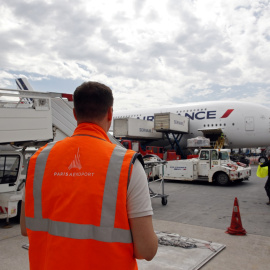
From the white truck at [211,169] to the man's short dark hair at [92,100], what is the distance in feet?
41.4

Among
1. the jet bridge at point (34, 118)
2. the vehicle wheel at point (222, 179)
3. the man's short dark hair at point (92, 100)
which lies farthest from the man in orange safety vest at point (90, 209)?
the vehicle wheel at point (222, 179)

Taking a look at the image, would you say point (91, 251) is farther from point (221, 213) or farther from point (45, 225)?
point (221, 213)

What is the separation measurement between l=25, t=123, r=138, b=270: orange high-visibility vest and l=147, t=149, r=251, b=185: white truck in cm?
1273

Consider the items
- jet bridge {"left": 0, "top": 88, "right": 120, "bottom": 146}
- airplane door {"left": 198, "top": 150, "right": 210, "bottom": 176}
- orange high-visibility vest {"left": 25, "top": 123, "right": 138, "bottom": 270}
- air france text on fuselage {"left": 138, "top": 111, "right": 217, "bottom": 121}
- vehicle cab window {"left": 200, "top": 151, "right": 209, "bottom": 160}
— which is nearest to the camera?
orange high-visibility vest {"left": 25, "top": 123, "right": 138, "bottom": 270}

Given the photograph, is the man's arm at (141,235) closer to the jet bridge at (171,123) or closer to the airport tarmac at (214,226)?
the airport tarmac at (214,226)

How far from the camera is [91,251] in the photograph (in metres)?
1.45

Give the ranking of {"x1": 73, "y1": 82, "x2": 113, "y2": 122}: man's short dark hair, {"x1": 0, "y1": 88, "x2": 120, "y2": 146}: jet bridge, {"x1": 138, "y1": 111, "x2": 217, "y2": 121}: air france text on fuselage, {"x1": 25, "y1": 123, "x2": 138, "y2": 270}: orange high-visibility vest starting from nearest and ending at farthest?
{"x1": 25, "y1": 123, "x2": 138, "y2": 270}: orange high-visibility vest → {"x1": 73, "y1": 82, "x2": 113, "y2": 122}: man's short dark hair → {"x1": 0, "y1": 88, "x2": 120, "y2": 146}: jet bridge → {"x1": 138, "y1": 111, "x2": 217, "y2": 121}: air france text on fuselage

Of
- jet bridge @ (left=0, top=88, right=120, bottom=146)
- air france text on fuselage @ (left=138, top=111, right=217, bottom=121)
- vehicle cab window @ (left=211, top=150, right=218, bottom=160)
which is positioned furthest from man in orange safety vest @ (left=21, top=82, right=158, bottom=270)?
air france text on fuselage @ (left=138, top=111, right=217, bottom=121)

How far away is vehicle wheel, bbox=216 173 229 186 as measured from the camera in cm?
1362

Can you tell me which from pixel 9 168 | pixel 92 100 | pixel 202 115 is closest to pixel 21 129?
pixel 9 168

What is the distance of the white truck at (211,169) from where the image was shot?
44.4ft

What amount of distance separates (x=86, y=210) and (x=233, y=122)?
990 inches

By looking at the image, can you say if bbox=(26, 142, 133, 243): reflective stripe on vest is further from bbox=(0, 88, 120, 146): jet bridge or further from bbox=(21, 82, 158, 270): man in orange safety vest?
bbox=(0, 88, 120, 146): jet bridge

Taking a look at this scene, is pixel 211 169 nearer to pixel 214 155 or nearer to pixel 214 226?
pixel 214 155
